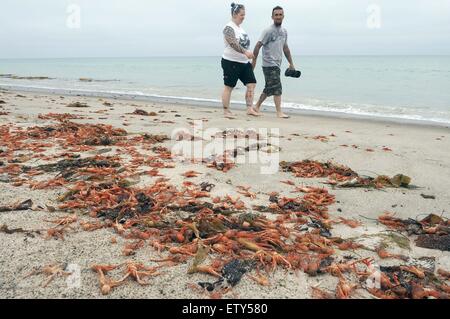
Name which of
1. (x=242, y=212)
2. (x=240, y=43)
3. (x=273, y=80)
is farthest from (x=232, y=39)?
(x=242, y=212)

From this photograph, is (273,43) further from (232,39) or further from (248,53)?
(232,39)

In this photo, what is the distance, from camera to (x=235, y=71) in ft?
25.5

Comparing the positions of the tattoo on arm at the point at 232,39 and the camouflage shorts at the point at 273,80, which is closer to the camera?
the tattoo on arm at the point at 232,39

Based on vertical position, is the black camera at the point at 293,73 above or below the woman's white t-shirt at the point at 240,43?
below

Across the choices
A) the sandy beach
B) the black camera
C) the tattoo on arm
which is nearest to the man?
the black camera

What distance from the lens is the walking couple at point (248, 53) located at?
7395mm

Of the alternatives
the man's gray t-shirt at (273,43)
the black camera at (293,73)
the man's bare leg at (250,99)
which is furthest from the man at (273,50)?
the man's bare leg at (250,99)

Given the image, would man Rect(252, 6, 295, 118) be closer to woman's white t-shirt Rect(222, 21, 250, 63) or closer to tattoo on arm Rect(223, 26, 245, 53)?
woman's white t-shirt Rect(222, 21, 250, 63)

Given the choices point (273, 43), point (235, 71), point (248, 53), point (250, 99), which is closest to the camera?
point (248, 53)

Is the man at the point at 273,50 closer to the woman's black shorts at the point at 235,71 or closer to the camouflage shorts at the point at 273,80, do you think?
the camouflage shorts at the point at 273,80

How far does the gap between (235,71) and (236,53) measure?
1.21 ft

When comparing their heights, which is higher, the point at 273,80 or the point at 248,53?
the point at 248,53

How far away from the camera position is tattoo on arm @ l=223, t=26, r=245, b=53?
7.33m

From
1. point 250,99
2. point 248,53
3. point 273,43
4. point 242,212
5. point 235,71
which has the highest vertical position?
point 273,43
